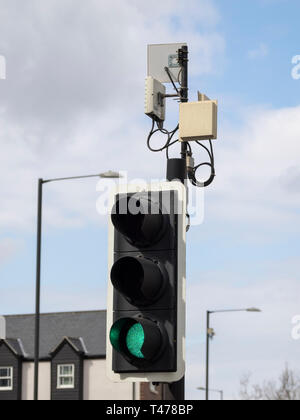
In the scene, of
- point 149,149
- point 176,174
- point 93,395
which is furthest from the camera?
point 93,395

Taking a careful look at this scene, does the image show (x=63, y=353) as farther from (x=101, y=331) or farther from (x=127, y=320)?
(x=127, y=320)

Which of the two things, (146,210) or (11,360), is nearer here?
(146,210)

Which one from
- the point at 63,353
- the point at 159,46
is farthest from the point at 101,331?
the point at 159,46

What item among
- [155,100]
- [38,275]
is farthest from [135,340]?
[38,275]

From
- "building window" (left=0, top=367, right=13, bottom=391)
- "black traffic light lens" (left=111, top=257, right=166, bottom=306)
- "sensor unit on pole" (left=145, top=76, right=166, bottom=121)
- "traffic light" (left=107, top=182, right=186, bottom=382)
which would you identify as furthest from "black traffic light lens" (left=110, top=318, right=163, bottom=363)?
"building window" (left=0, top=367, right=13, bottom=391)

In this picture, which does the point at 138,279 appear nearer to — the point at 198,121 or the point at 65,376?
the point at 198,121

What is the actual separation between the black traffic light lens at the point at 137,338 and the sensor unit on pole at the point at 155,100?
11.1 feet

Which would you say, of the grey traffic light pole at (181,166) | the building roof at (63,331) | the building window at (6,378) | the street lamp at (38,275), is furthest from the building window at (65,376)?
the grey traffic light pole at (181,166)

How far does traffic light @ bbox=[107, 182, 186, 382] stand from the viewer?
282 inches

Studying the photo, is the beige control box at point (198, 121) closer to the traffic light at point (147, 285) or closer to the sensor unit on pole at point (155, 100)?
the sensor unit on pole at point (155, 100)

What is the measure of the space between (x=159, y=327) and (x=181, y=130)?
2.45 m

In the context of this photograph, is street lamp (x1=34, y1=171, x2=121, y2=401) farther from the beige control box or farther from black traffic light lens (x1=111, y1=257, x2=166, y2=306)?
black traffic light lens (x1=111, y1=257, x2=166, y2=306)
